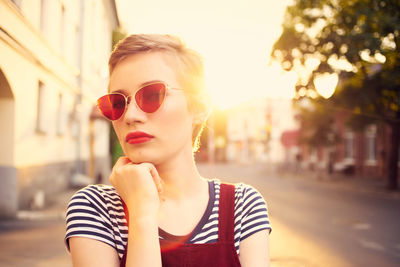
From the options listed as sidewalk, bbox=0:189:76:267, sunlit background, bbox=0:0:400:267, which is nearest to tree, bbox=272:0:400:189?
sunlit background, bbox=0:0:400:267

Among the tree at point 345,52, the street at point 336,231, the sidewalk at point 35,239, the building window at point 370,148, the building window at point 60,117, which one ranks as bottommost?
the street at point 336,231

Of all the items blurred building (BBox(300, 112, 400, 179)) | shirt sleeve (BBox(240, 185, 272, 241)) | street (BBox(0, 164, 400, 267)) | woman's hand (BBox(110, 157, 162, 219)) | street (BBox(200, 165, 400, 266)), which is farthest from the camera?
blurred building (BBox(300, 112, 400, 179))

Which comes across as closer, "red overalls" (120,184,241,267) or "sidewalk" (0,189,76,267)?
"red overalls" (120,184,241,267)

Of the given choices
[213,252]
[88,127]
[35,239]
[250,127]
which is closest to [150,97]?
[213,252]

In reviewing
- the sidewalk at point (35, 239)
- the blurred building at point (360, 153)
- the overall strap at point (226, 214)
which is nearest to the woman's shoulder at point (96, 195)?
the overall strap at point (226, 214)

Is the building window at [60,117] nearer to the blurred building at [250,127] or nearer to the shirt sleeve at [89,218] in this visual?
the shirt sleeve at [89,218]

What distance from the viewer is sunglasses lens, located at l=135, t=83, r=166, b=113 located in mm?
1594

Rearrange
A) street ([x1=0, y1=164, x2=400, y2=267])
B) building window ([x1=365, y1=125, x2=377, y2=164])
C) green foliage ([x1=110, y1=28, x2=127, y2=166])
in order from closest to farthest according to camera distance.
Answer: green foliage ([x1=110, y1=28, x2=127, y2=166]) < street ([x1=0, y1=164, x2=400, y2=267]) < building window ([x1=365, y1=125, x2=377, y2=164])

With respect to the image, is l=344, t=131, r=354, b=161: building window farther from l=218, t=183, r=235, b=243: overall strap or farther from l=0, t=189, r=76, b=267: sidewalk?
l=218, t=183, r=235, b=243: overall strap

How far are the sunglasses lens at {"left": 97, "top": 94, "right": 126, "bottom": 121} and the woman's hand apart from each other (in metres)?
0.20

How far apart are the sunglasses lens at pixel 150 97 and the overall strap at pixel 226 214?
1.53ft

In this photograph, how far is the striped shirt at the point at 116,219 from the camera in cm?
158

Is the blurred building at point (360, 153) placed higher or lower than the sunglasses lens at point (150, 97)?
lower

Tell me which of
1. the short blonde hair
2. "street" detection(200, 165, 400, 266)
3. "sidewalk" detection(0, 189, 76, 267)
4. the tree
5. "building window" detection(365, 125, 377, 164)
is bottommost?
"street" detection(200, 165, 400, 266)
